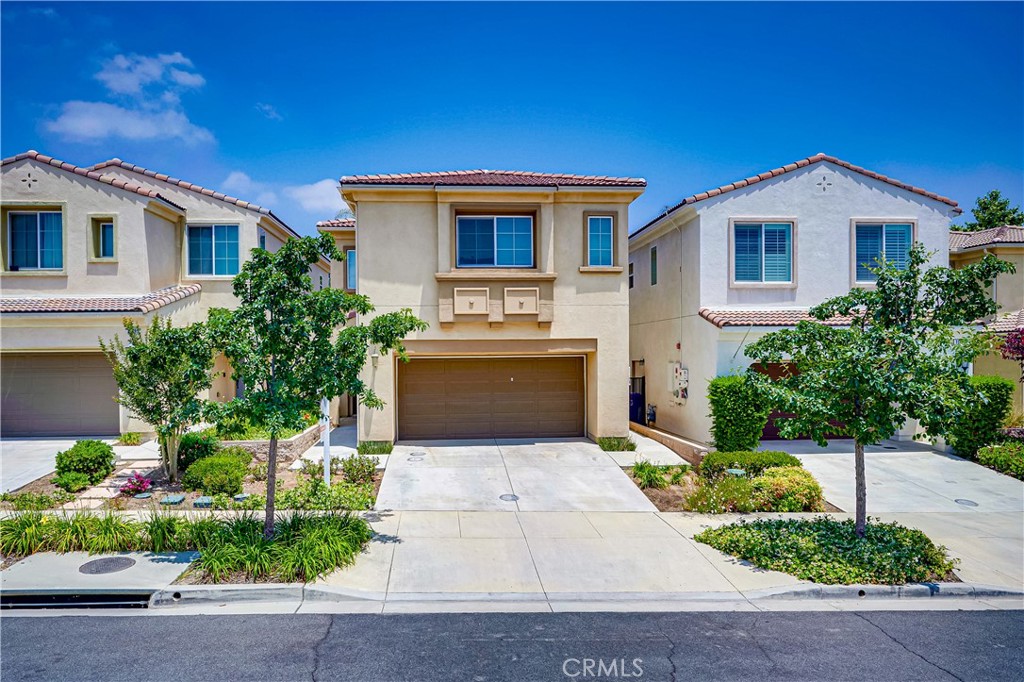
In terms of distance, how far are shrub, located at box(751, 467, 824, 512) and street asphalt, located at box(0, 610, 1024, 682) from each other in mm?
3928

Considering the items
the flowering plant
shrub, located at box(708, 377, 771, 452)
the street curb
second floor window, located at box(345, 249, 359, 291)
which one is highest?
second floor window, located at box(345, 249, 359, 291)

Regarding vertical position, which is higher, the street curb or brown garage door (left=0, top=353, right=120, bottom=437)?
brown garage door (left=0, top=353, right=120, bottom=437)

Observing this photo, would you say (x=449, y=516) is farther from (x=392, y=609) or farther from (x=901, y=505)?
(x=901, y=505)

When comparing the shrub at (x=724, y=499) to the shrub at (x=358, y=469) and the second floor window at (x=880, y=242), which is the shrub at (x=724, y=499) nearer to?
the shrub at (x=358, y=469)

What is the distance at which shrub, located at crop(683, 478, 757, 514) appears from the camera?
11.1 m

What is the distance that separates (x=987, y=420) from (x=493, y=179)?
→ 43.9 ft

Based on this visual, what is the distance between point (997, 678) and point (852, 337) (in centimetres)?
439

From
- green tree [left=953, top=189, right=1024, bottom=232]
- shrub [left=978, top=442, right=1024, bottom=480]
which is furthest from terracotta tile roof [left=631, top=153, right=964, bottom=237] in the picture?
green tree [left=953, top=189, right=1024, bottom=232]

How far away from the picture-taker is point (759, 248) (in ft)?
53.6

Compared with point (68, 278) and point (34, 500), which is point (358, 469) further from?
point (68, 278)

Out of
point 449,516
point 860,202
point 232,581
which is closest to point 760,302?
point 860,202

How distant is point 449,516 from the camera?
10.7 metres

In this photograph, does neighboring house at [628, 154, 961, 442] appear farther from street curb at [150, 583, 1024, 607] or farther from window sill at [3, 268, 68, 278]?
window sill at [3, 268, 68, 278]

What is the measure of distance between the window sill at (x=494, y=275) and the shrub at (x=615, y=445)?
4.32 metres
